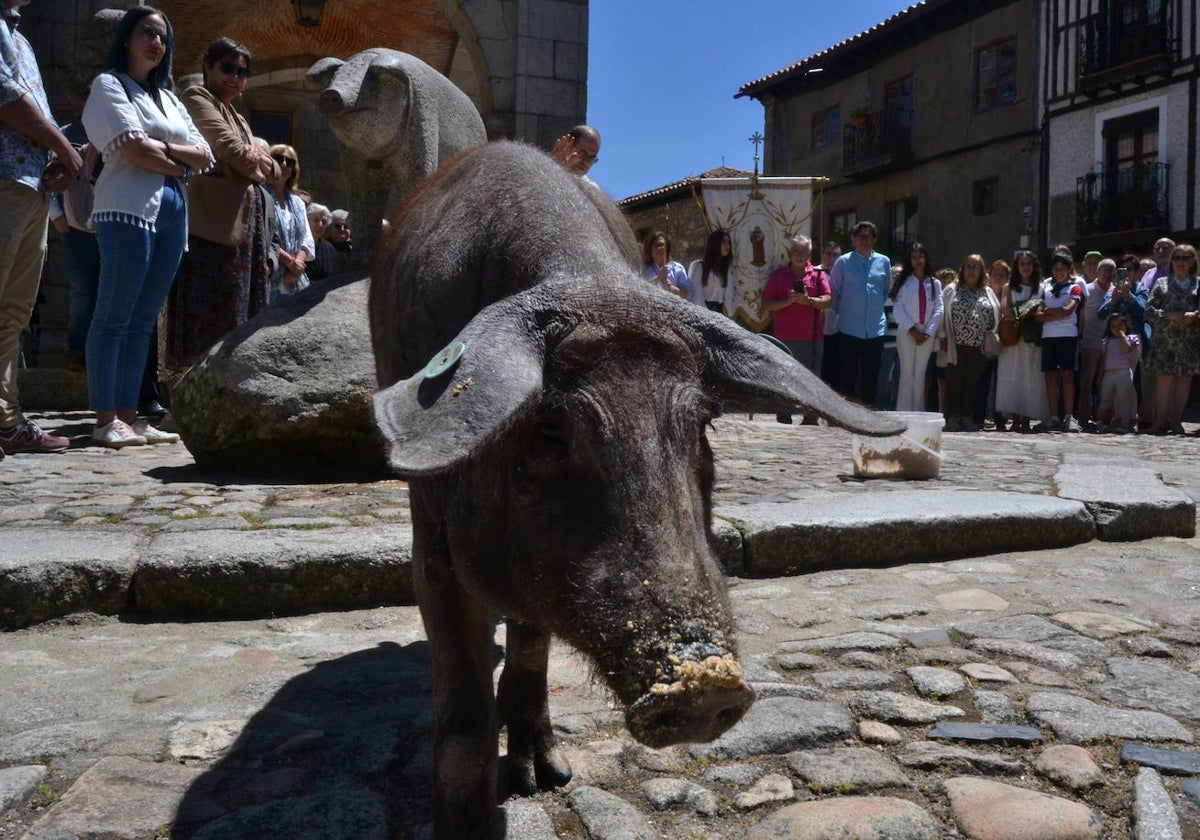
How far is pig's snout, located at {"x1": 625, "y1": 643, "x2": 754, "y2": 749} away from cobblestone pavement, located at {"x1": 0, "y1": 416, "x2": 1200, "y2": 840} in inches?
15.3

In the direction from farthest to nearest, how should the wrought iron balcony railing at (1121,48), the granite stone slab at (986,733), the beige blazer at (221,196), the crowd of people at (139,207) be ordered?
1. the wrought iron balcony railing at (1121,48)
2. the beige blazer at (221,196)
3. the crowd of people at (139,207)
4. the granite stone slab at (986,733)

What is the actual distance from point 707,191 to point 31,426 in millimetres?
9574

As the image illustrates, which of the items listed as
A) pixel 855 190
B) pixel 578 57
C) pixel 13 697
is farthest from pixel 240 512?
pixel 855 190

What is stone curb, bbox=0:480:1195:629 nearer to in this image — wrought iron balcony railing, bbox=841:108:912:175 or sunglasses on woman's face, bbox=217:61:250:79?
sunglasses on woman's face, bbox=217:61:250:79

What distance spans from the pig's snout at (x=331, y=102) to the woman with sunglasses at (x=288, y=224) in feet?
8.18

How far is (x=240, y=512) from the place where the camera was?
15.9 ft

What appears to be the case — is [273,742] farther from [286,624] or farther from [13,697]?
[286,624]

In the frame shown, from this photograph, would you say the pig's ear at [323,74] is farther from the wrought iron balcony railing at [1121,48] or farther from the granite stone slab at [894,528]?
the wrought iron balcony railing at [1121,48]

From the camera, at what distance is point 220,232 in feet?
23.3

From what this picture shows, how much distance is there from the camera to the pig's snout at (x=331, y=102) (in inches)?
221

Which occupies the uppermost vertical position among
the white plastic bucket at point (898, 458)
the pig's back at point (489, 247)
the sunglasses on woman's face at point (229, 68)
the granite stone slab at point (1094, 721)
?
the sunglasses on woman's face at point (229, 68)

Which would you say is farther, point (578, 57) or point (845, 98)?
point (845, 98)

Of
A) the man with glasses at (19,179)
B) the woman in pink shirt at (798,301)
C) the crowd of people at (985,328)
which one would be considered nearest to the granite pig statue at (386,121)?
the man with glasses at (19,179)

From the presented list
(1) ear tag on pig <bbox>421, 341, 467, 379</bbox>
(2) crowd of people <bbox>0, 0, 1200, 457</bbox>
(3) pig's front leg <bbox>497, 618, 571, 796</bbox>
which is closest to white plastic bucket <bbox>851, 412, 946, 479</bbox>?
(2) crowd of people <bbox>0, 0, 1200, 457</bbox>
